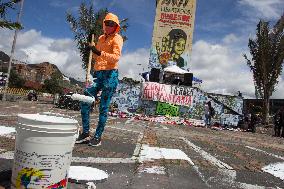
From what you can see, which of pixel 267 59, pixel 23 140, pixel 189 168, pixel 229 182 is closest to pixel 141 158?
pixel 189 168

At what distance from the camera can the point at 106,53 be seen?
19.0 ft

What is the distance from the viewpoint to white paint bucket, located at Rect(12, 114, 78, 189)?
2723mm

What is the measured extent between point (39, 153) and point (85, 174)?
993 mm

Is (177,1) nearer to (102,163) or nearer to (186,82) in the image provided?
(186,82)

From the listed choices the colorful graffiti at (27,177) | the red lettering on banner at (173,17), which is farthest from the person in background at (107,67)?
the red lettering on banner at (173,17)

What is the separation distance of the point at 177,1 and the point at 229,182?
100.0ft

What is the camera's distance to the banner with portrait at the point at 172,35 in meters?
32.9

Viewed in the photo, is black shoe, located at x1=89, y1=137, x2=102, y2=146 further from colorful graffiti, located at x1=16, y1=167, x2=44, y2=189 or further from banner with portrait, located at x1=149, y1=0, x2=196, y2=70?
banner with portrait, located at x1=149, y1=0, x2=196, y2=70

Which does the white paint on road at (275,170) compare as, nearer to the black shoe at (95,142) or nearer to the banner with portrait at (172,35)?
the black shoe at (95,142)


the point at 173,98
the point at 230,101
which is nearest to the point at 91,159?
the point at 173,98

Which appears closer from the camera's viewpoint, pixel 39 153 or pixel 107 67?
pixel 39 153

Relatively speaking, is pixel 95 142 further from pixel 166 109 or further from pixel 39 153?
pixel 166 109

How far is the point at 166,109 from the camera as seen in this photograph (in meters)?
25.4

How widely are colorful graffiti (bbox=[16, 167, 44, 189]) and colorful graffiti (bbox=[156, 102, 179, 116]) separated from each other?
22.6 m
